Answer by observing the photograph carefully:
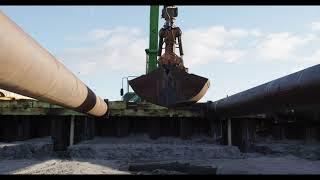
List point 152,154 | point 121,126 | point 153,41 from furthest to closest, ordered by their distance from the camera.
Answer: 1. point 153,41
2. point 121,126
3. point 152,154

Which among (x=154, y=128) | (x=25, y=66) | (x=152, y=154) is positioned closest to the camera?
(x=25, y=66)

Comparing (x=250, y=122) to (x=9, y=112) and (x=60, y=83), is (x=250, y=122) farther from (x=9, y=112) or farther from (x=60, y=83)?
(x=60, y=83)

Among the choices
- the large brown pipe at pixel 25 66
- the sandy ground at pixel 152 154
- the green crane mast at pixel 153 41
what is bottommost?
the sandy ground at pixel 152 154

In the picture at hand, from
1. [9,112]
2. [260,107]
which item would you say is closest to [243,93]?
[260,107]

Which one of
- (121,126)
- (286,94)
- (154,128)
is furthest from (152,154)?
(286,94)

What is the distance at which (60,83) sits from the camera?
4691 millimetres

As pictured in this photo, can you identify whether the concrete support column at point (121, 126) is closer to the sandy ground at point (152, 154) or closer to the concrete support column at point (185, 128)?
the sandy ground at point (152, 154)

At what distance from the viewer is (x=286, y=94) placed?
6.43 meters

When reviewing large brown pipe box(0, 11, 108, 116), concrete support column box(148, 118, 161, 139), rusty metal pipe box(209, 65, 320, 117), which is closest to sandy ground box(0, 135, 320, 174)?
concrete support column box(148, 118, 161, 139)

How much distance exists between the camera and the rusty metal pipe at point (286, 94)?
17.8ft

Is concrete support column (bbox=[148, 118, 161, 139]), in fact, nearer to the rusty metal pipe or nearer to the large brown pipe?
the rusty metal pipe

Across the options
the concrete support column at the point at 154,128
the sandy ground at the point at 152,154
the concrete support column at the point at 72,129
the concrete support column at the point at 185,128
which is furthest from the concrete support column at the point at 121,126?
the concrete support column at the point at 185,128

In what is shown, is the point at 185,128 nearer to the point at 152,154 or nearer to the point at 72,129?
the point at 152,154

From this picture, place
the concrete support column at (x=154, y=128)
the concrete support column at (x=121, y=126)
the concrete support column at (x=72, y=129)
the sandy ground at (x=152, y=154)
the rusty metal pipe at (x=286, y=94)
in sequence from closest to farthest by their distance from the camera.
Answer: the rusty metal pipe at (x=286, y=94)
the sandy ground at (x=152, y=154)
the concrete support column at (x=72, y=129)
the concrete support column at (x=154, y=128)
the concrete support column at (x=121, y=126)
